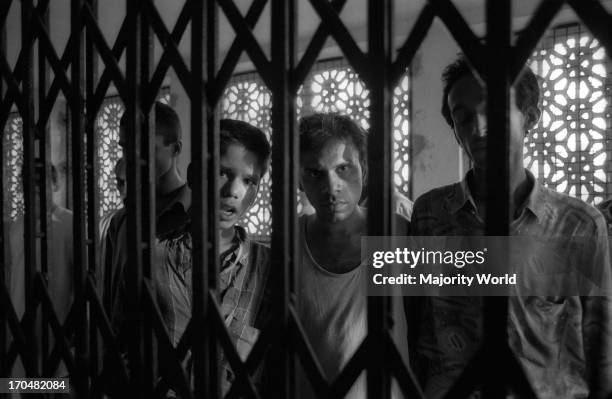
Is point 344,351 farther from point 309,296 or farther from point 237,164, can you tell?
Answer: point 237,164

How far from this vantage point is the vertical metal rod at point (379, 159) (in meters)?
0.60

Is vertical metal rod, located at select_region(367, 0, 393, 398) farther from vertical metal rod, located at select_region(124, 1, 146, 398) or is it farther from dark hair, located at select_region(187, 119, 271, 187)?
dark hair, located at select_region(187, 119, 271, 187)

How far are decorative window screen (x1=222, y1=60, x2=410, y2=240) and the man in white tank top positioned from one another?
6.78ft

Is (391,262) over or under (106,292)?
over

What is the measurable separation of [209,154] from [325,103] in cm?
301

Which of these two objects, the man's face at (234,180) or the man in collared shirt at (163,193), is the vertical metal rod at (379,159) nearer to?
the man's face at (234,180)

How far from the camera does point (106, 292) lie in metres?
1.02

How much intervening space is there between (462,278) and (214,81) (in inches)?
18.4

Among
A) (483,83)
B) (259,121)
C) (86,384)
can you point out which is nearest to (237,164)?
(86,384)

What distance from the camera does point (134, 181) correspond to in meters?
0.79

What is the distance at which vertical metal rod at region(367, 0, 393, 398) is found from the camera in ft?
1.97

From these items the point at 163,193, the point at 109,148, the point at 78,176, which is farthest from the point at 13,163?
the point at 78,176

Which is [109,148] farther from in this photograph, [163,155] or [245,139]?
[245,139]

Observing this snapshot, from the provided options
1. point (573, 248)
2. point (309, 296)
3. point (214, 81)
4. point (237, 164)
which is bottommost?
point (309, 296)
